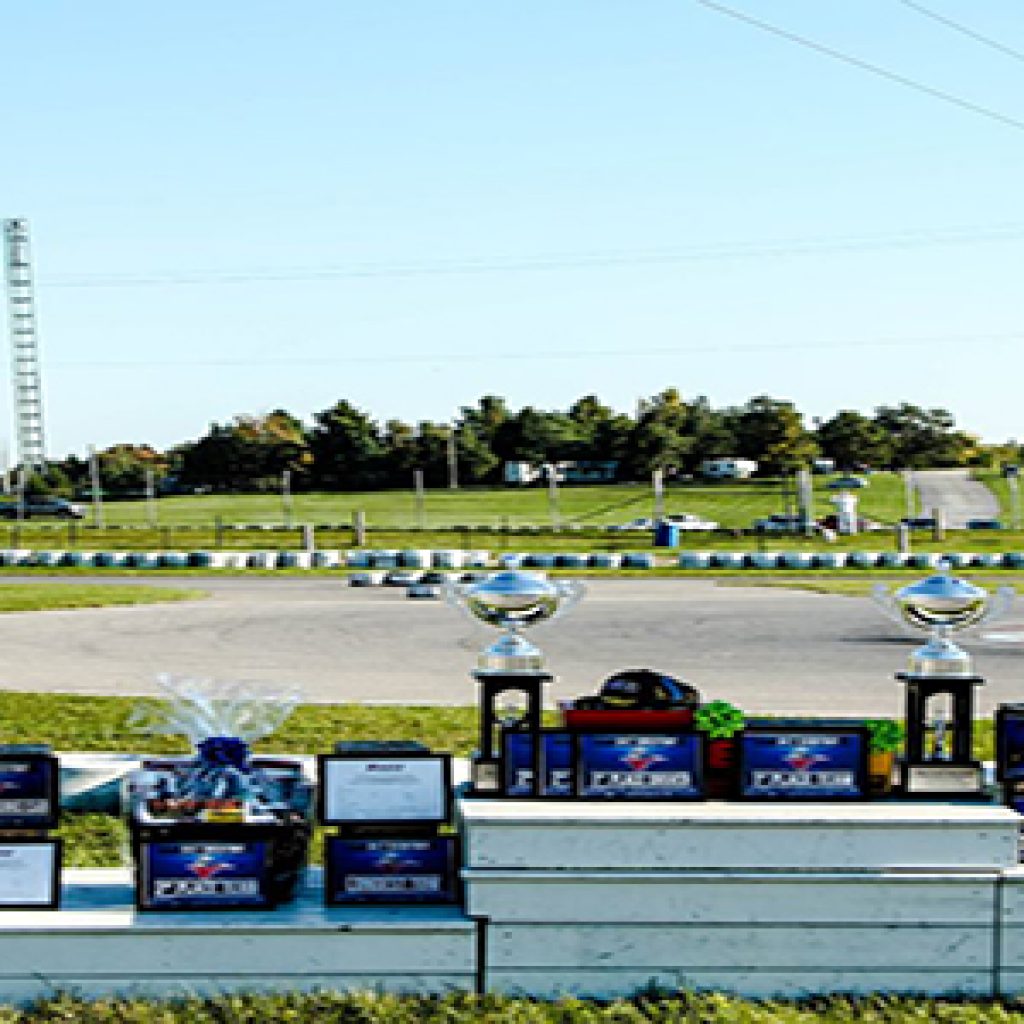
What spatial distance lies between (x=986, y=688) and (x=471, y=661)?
431cm

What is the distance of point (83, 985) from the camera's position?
4648 mm

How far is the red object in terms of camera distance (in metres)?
5.07

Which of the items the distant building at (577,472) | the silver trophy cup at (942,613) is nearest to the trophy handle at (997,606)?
the silver trophy cup at (942,613)

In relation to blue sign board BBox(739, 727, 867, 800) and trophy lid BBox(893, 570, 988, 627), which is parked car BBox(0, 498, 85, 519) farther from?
blue sign board BBox(739, 727, 867, 800)

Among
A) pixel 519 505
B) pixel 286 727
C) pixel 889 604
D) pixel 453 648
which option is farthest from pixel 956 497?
pixel 889 604

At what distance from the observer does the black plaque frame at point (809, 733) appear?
495 centimetres

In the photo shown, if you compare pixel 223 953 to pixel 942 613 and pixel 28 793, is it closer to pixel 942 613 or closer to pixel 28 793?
pixel 28 793

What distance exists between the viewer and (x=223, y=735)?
5.23 m

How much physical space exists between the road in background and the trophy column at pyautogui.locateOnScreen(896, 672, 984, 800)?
5074cm

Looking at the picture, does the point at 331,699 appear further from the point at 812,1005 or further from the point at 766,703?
the point at 812,1005

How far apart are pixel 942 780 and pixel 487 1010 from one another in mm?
1572

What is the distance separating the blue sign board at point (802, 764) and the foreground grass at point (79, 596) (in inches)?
682

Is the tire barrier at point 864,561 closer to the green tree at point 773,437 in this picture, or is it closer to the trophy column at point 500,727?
the trophy column at point 500,727

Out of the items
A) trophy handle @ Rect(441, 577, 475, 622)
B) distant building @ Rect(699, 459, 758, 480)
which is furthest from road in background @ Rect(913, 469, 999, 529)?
trophy handle @ Rect(441, 577, 475, 622)
